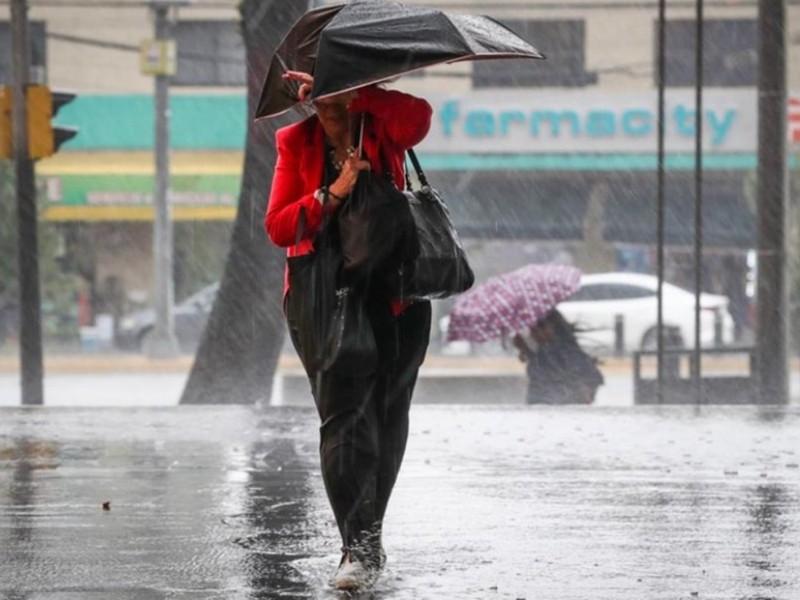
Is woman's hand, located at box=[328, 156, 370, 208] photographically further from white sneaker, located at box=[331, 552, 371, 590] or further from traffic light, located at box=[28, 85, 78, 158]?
traffic light, located at box=[28, 85, 78, 158]

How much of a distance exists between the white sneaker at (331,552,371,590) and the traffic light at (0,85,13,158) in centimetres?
905

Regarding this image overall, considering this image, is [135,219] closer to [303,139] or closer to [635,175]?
[635,175]

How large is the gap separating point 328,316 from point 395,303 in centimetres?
29

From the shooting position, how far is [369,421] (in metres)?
5.32

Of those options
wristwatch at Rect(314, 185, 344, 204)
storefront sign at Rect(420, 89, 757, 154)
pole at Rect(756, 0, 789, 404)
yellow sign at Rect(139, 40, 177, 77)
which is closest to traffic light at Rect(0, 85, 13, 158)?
pole at Rect(756, 0, 789, 404)

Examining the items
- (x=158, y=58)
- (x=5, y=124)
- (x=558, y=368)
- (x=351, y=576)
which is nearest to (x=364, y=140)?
(x=351, y=576)

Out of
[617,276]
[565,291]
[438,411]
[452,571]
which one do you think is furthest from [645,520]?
[617,276]

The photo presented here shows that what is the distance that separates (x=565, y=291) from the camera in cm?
1550

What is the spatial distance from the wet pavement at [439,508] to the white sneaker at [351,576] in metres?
0.09

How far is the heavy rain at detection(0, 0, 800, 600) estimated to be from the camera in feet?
17.3

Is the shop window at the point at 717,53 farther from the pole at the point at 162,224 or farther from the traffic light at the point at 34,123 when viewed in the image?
the traffic light at the point at 34,123

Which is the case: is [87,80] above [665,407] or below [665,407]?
above

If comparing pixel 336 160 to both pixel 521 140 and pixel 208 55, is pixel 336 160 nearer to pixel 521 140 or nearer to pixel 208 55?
pixel 521 140

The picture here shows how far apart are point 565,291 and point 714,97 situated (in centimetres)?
1653
